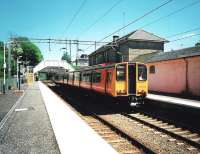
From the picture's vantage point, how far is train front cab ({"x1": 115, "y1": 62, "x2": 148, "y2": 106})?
14688mm

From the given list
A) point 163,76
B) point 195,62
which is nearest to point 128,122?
point 195,62

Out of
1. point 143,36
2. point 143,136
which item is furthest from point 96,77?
point 143,36

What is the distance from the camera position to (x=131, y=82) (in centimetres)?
1519

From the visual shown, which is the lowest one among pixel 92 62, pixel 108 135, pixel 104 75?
pixel 108 135

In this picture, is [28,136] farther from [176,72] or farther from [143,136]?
[176,72]

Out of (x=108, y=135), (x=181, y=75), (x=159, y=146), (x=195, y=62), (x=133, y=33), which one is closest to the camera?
(x=159, y=146)

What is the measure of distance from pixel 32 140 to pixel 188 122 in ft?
24.8

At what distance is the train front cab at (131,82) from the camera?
14.7 m

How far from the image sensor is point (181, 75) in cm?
2219

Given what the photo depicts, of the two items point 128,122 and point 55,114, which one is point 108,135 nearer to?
point 128,122

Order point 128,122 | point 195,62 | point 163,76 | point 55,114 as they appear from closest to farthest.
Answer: point 128,122 → point 55,114 → point 195,62 → point 163,76

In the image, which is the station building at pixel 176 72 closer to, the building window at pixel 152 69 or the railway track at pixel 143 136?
the building window at pixel 152 69

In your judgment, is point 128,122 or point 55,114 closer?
point 128,122

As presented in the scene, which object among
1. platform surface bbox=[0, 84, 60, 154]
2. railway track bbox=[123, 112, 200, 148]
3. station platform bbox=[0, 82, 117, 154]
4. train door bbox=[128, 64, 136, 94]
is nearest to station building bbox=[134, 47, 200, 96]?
train door bbox=[128, 64, 136, 94]
